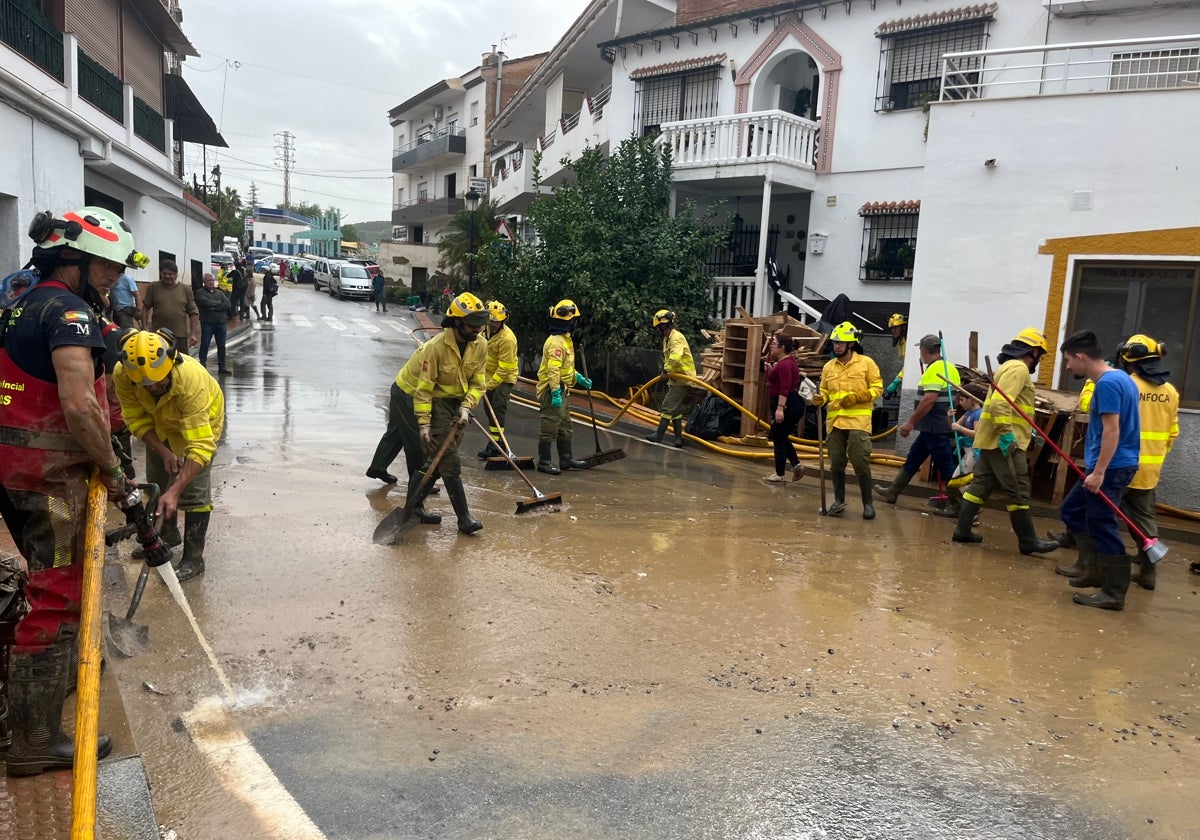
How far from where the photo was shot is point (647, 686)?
418 cm

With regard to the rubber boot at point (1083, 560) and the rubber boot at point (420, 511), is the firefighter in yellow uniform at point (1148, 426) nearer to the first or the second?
the rubber boot at point (1083, 560)

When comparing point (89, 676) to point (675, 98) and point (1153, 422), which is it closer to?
point (1153, 422)

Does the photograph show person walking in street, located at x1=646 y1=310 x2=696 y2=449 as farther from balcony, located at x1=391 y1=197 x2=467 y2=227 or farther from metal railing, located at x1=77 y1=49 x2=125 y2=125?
balcony, located at x1=391 y1=197 x2=467 y2=227

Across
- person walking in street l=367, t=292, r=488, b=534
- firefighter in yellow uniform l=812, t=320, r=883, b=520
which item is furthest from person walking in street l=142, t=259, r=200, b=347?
firefighter in yellow uniform l=812, t=320, r=883, b=520

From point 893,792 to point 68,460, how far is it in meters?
3.38

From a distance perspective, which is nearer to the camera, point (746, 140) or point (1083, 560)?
point (1083, 560)

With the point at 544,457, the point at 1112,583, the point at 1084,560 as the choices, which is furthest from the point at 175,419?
the point at 1084,560

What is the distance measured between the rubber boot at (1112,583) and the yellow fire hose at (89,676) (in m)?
5.79

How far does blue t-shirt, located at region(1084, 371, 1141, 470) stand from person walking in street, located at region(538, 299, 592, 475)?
5.15m

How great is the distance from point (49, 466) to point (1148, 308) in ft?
32.2

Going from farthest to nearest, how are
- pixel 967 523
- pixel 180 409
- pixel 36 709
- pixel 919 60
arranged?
pixel 919 60 < pixel 967 523 < pixel 180 409 < pixel 36 709

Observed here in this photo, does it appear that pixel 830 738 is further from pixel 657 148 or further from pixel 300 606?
pixel 657 148

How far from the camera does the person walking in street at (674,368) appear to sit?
11070 millimetres

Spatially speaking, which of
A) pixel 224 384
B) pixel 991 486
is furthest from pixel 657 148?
pixel 991 486
